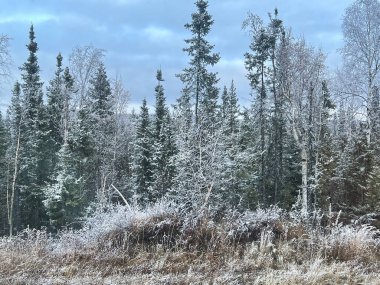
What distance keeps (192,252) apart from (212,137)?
18.7 m

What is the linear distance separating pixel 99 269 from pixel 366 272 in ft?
12.4

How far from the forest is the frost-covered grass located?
41.3 ft

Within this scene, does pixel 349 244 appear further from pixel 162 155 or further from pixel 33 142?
pixel 33 142

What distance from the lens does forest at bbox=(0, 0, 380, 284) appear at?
25.8 m

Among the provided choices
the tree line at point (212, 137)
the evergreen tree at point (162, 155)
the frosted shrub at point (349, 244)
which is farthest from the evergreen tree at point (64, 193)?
the frosted shrub at point (349, 244)

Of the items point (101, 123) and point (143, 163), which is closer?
point (101, 123)

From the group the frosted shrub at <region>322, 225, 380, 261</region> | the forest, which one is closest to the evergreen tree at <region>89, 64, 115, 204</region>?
the forest

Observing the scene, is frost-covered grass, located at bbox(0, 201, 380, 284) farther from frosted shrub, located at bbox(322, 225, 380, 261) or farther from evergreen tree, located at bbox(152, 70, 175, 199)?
evergreen tree, located at bbox(152, 70, 175, 199)

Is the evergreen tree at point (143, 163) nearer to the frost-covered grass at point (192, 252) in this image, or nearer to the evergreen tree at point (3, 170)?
the evergreen tree at point (3, 170)

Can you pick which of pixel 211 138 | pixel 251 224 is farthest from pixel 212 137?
pixel 251 224

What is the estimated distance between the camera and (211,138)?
25.6m

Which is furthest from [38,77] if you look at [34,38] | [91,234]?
[91,234]

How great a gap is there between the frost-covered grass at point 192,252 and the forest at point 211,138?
41.3 ft

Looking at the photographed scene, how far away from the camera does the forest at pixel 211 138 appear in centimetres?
2580
